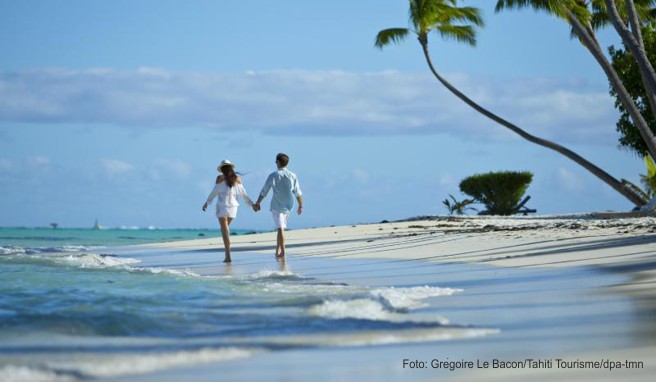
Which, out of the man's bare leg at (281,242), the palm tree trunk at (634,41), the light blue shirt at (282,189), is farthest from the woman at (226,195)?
the palm tree trunk at (634,41)

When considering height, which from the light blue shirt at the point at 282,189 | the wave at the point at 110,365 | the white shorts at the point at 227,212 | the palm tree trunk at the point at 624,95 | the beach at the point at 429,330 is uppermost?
the palm tree trunk at the point at 624,95

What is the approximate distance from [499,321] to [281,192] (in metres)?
10.7

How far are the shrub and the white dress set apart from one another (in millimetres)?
23767

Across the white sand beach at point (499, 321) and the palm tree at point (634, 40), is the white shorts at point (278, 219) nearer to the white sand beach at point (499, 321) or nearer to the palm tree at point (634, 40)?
the white sand beach at point (499, 321)

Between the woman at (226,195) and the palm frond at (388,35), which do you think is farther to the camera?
the palm frond at (388,35)

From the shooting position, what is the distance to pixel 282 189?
1722 centimetres

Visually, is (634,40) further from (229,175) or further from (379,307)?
(379,307)

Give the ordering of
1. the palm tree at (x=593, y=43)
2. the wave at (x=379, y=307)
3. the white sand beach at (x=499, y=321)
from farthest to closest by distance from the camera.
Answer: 1. the palm tree at (x=593, y=43)
2. the wave at (x=379, y=307)
3. the white sand beach at (x=499, y=321)

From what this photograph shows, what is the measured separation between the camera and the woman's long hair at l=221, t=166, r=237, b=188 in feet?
54.7

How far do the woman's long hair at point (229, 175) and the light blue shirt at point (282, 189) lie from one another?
0.65 metres

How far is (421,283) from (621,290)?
102 inches

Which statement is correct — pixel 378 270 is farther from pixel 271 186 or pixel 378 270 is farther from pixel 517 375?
pixel 517 375

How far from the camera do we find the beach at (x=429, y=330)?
4.98m

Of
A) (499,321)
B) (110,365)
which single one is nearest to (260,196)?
(499,321)
